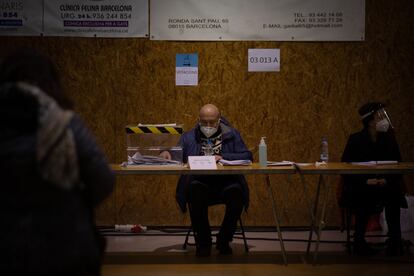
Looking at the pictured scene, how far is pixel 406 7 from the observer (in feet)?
19.0

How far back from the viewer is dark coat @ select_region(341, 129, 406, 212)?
459cm

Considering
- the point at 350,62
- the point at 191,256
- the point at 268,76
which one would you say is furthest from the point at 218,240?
the point at 350,62

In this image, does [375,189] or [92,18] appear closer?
[375,189]

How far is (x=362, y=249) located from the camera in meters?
4.62

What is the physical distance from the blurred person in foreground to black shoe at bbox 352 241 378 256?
321 centimetres

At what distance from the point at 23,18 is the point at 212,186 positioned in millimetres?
2668

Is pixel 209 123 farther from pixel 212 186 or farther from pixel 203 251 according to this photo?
pixel 203 251

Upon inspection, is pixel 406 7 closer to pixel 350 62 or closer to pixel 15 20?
pixel 350 62

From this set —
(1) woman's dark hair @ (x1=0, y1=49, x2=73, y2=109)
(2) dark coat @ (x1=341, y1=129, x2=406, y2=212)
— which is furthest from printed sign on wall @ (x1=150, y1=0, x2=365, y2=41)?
(1) woman's dark hair @ (x1=0, y1=49, x2=73, y2=109)

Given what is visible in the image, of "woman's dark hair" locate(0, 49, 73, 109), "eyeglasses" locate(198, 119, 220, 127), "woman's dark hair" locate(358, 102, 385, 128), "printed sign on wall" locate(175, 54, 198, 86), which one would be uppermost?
"printed sign on wall" locate(175, 54, 198, 86)

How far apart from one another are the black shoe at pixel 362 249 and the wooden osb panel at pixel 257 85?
1291 millimetres

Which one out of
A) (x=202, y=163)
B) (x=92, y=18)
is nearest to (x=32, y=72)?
(x=202, y=163)

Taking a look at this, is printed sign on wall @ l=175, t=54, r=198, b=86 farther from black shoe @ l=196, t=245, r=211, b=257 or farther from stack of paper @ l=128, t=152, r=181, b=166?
black shoe @ l=196, t=245, r=211, b=257

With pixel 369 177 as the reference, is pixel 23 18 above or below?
above
